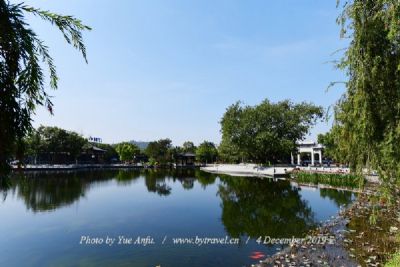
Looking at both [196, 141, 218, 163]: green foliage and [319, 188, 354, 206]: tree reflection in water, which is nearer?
[319, 188, 354, 206]: tree reflection in water

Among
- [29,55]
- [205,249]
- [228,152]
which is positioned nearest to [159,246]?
[205,249]

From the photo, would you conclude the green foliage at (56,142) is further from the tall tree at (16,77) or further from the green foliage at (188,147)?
the tall tree at (16,77)

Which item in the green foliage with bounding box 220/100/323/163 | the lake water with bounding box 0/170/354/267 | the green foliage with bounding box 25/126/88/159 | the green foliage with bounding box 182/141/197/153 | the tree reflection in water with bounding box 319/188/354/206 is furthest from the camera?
the green foliage with bounding box 182/141/197/153

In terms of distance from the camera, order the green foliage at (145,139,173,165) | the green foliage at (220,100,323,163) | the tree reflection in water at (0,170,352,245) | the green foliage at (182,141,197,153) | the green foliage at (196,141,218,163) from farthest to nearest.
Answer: the green foliage at (182,141,197,153) < the green foliage at (196,141,218,163) < the green foliage at (145,139,173,165) < the green foliage at (220,100,323,163) < the tree reflection in water at (0,170,352,245)

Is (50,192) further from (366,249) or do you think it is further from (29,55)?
(29,55)

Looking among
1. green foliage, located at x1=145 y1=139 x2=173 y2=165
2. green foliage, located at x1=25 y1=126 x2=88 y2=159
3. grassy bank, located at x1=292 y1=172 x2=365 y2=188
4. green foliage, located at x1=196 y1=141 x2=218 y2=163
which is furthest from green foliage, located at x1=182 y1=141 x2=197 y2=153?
grassy bank, located at x1=292 y1=172 x2=365 y2=188

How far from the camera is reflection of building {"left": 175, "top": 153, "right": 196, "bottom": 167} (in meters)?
82.0

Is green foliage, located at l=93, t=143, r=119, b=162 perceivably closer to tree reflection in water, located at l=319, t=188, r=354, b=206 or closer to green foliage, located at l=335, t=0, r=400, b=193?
tree reflection in water, located at l=319, t=188, r=354, b=206

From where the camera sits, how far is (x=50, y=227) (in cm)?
1591

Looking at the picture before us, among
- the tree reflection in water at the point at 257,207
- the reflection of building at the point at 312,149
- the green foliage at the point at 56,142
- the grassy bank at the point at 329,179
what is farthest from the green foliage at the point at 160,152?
the tree reflection in water at the point at 257,207

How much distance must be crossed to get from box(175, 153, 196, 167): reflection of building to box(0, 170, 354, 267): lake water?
54.2 meters

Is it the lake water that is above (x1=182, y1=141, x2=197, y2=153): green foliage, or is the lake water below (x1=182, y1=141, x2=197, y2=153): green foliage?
below

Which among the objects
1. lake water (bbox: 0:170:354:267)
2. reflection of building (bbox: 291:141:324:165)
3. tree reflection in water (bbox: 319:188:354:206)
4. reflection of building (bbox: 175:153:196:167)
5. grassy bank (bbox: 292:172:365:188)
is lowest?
lake water (bbox: 0:170:354:267)

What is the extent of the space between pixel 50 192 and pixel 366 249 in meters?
26.2
